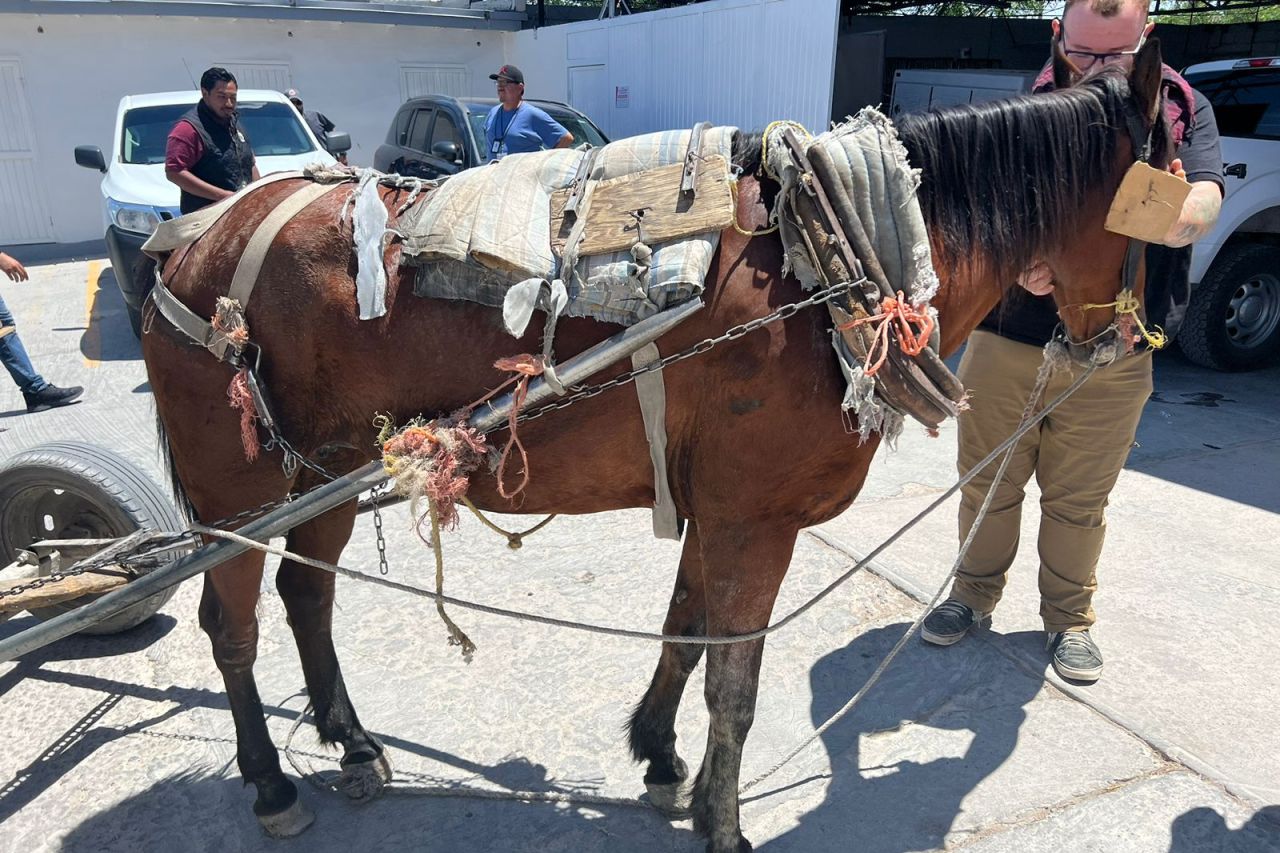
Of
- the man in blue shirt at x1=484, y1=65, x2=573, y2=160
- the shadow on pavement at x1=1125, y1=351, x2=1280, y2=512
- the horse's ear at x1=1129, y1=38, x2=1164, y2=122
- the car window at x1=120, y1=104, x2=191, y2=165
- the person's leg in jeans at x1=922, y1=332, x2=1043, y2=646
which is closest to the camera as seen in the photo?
the horse's ear at x1=1129, y1=38, x2=1164, y2=122

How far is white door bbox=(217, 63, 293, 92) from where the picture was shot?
1451 centimetres

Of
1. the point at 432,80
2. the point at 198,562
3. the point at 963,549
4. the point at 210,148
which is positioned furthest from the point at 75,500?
the point at 432,80

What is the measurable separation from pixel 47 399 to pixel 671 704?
5.45 meters

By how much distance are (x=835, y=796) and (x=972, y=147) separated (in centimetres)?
192

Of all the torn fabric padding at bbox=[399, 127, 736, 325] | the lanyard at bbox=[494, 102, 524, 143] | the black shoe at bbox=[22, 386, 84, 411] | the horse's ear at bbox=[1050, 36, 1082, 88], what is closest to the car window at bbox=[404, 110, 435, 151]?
the lanyard at bbox=[494, 102, 524, 143]

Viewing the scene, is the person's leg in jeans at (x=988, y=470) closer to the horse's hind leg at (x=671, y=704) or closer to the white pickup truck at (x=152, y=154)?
the horse's hind leg at (x=671, y=704)

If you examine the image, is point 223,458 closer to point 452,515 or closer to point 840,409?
point 452,515

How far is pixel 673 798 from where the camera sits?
2699 millimetres

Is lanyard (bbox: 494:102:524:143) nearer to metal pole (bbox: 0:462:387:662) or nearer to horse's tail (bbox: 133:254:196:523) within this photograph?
horse's tail (bbox: 133:254:196:523)

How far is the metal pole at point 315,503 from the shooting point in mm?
1926

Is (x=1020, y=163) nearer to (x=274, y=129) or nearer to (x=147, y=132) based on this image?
(x=274, y=129)

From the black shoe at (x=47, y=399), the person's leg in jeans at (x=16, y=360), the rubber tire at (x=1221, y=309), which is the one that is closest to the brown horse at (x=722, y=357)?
the person's leg in jeans at (x=16, y=360)

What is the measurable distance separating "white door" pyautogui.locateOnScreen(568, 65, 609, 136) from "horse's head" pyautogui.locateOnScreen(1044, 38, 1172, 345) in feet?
42.2

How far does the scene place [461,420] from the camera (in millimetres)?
2088
